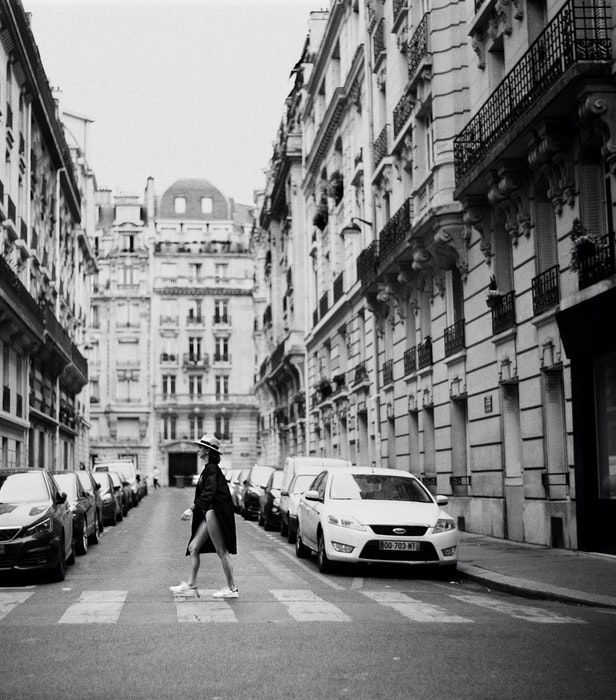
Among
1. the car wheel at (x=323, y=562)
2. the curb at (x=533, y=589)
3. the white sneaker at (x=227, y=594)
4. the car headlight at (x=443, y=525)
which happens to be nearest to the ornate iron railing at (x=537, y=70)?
the car headlight at (x=443, y=525)

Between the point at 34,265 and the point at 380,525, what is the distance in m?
31.4

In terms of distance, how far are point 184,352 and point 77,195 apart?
37.6 meters

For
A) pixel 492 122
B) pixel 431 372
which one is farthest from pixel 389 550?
pixel 431 372

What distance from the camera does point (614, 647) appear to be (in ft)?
28.2

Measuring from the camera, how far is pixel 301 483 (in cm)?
2252

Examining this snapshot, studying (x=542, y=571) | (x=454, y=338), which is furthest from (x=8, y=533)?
(x=454, y=338)

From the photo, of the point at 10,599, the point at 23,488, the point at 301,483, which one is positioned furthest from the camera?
the point at 301,483

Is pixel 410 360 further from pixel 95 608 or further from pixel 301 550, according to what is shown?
pixel 95 608

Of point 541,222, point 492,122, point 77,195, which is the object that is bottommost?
point 541,222

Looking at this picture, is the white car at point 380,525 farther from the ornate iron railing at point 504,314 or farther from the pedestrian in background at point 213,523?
the ornate iron railing at point 504,314

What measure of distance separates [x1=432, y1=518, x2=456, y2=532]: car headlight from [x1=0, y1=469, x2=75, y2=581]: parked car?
4.94m

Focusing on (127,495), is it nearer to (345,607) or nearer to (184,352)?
(345,607)

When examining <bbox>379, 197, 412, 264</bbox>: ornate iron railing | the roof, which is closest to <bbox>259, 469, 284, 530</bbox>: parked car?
<bbox>379, 197, 412, 264</bbox>: ornate iron railing

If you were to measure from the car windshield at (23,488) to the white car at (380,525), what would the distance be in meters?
3.86
